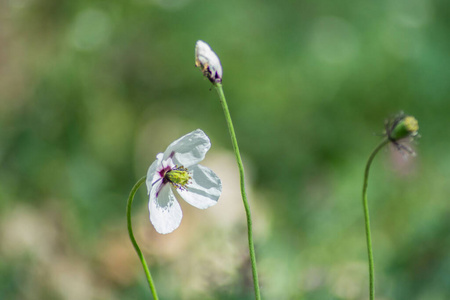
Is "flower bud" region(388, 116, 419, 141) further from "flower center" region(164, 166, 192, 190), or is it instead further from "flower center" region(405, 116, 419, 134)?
"flower center" region(164, 166, 192, 190)

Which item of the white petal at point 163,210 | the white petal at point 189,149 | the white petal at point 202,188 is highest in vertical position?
the white petal at point 189,149

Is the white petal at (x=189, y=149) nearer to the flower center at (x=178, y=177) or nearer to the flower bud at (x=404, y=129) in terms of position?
the flower center at (x=178, y=177)

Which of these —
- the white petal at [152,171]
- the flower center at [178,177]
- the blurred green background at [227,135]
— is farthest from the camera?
the blurred green background at [227,135]

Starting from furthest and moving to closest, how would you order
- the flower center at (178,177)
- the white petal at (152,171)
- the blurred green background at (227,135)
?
1. the blurred green background at (227,135)
2. the flower center at (178,177)
3. the white petal at (152,171)

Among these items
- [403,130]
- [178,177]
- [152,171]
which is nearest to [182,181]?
[178,177]

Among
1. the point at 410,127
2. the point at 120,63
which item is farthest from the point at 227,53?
the point at 410,127

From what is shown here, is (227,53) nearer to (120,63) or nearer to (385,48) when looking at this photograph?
(120,63)

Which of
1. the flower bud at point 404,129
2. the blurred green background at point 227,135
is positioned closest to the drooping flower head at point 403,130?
the flower bud at point 404,129
